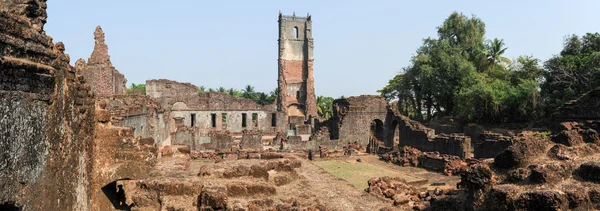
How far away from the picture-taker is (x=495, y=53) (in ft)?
125

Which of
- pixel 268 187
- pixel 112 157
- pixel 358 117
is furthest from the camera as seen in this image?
pixel 358 117

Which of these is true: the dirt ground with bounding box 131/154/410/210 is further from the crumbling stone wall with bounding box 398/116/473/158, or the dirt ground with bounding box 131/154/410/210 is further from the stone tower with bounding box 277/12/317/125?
the stone tower with bounding box 277/12/317/125

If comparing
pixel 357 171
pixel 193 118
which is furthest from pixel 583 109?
pixel 193 118

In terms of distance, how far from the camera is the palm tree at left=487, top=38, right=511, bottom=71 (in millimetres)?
37812

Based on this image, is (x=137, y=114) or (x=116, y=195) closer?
(x=116, y=195)

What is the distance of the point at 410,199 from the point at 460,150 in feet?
26.2

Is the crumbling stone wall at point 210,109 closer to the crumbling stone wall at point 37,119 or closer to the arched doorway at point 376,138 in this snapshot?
the arched doorway at point 376,138

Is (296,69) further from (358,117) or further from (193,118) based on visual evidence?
(358,117)

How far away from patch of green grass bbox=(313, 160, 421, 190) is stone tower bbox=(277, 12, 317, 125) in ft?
85.9

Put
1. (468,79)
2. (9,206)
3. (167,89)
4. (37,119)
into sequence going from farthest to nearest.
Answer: (167,89), (468,79), (37,119), (9,206)

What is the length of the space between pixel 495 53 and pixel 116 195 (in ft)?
119

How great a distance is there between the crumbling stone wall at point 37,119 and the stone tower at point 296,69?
3980 cm

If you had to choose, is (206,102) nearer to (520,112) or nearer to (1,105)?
(520,112)

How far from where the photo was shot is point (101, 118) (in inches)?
296
